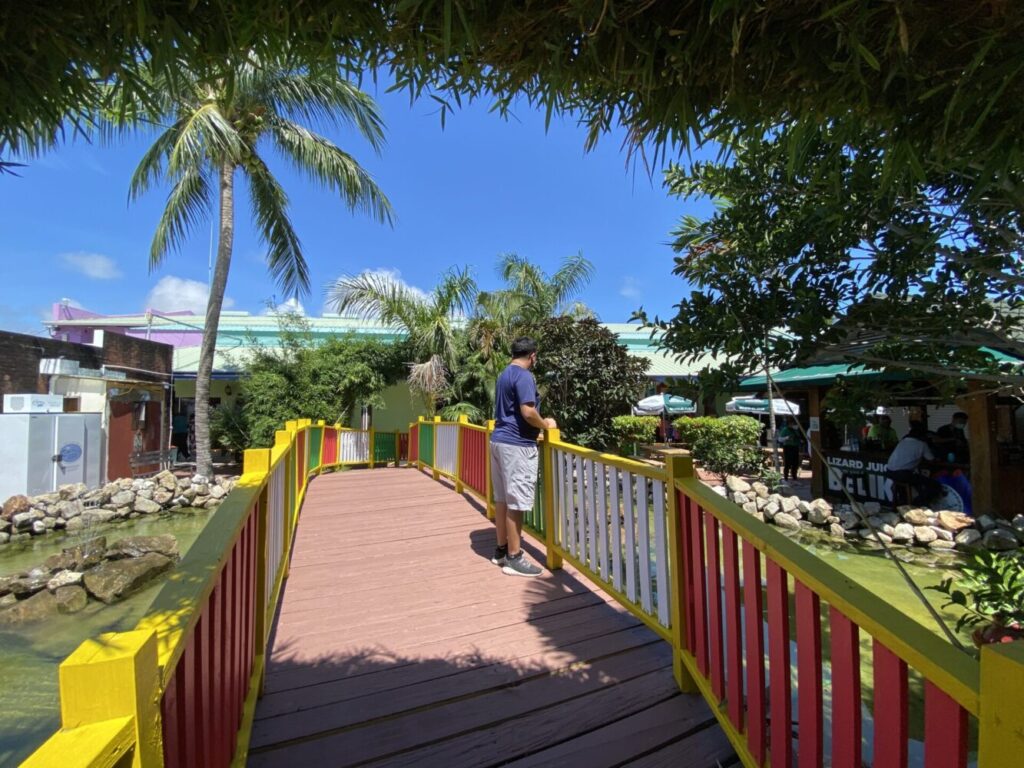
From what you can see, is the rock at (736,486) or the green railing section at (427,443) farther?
the rock at (736,486)

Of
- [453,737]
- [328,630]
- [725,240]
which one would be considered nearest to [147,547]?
[328,630]

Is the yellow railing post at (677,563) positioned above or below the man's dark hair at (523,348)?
below

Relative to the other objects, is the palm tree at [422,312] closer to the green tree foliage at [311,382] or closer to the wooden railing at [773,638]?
the green tree foliage at [311,382]

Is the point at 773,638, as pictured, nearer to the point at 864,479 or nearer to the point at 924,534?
the point at 924,534

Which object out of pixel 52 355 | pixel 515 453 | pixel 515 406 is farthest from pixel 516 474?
pixel 52 355

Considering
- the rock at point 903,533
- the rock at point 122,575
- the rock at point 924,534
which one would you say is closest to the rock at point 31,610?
the rock at point 122,575

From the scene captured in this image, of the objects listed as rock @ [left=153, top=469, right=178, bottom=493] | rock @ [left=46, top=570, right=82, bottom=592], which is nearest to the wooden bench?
rock @ [left=153, top=469, right=178, bottom=493]

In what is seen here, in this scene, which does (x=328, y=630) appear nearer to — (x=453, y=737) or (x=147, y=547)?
(x=453, y=737)

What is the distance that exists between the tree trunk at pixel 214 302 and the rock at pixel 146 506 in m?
1.22

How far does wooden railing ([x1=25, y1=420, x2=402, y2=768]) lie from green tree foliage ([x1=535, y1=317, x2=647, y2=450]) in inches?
263

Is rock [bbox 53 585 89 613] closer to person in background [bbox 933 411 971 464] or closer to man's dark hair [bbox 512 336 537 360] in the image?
man's dark hair [bbox 512 336 537 360]

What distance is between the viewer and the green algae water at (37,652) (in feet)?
11.6

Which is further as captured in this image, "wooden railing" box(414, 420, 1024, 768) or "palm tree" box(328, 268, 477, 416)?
"palm tree" box(328, 268, 477, 416)

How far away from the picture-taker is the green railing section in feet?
28.7
